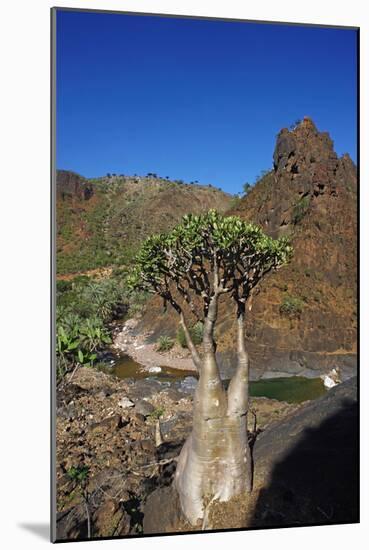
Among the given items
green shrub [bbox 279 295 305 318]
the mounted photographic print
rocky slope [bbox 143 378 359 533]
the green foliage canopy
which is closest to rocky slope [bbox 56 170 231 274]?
the mounted photographic print

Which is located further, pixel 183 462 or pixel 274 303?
pixel 274 303

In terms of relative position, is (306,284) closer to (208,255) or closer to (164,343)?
(164,343)

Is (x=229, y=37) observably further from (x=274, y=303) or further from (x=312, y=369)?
(x=312, y=369)

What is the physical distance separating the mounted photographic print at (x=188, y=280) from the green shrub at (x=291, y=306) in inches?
15.6

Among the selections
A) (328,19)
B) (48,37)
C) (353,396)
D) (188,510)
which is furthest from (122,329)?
(328,19)

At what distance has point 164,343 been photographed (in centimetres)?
459

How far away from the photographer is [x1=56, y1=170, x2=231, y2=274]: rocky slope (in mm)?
3869

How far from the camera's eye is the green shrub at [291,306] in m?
5.42

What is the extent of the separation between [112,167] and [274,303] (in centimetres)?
229

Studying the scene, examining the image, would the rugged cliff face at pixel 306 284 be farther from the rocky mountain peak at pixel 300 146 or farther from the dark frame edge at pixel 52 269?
the dark frame edge at pixel 52 269

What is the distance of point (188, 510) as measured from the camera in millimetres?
3705

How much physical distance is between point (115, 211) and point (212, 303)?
74.2 inches

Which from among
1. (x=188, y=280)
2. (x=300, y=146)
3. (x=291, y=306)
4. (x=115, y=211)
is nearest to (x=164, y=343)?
(x=188, y=280)

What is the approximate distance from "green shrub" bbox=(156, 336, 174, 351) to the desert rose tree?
2.98 ft
